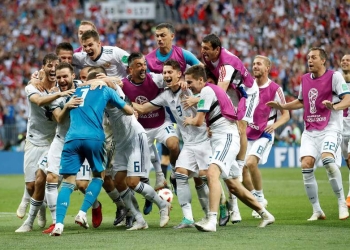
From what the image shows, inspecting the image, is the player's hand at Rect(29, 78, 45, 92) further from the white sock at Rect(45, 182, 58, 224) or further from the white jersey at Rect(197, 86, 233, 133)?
the white jersey at Rect(197, 86, 233, 133)

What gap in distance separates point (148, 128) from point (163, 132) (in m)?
0.31

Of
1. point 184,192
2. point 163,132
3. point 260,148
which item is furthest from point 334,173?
point 163,132

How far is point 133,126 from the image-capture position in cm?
1176

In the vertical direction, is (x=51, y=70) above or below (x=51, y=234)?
above

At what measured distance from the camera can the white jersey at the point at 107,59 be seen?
42.0 feet

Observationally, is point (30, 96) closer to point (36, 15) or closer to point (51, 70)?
point (51, 70)

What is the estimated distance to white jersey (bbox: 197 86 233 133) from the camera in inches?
426

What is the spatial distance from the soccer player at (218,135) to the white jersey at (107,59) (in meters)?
1.98

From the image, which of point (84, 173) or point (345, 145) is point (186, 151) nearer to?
point (84, 173)

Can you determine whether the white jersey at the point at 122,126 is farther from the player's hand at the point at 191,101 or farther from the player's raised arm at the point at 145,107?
the player's hand at the point at 191,101

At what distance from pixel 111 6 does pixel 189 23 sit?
3356 millimetres

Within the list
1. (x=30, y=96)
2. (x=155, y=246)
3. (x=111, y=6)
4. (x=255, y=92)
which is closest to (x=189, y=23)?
(x=111, y=6)

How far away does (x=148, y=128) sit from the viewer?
1334cm

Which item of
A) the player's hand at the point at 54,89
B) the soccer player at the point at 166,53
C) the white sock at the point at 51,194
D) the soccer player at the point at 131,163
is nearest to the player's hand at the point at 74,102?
the player's hand at the point at 54,89
